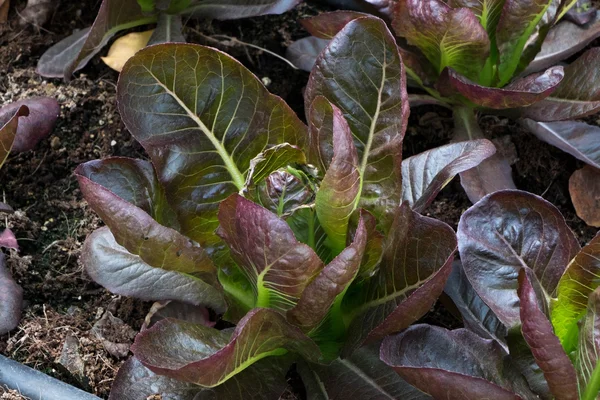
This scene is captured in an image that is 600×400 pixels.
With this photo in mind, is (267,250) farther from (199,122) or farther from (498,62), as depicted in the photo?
(498,62)

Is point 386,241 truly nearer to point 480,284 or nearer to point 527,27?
point 480,284

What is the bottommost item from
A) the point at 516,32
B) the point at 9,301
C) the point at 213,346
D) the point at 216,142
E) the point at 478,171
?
the point at 9,301

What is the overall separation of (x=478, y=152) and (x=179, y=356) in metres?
0.50

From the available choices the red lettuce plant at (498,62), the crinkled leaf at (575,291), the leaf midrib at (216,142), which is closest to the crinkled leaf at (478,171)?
the red lettuce plant at (498,62)

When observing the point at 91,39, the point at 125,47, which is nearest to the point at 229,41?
the point at 125,47

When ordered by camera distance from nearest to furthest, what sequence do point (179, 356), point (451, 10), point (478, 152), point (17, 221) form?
point (179, 356), point (478, 152), point (451, 10), point (17, 221)

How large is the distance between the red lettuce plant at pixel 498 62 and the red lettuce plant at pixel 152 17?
123 mm

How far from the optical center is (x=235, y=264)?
115 centimetres

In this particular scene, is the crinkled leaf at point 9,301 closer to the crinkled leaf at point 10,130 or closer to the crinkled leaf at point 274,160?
the crinkled leaf at point 10,130

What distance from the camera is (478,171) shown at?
136cm

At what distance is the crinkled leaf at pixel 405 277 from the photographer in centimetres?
93

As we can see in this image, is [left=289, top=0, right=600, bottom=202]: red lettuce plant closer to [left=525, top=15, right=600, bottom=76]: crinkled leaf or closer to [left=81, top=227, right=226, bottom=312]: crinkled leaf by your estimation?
[left=525, top=15, right=600, bottom=76]: crinkled leaf

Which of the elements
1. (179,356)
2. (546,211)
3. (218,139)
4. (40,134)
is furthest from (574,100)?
(40,134)

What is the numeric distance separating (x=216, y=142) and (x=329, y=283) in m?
0.30
